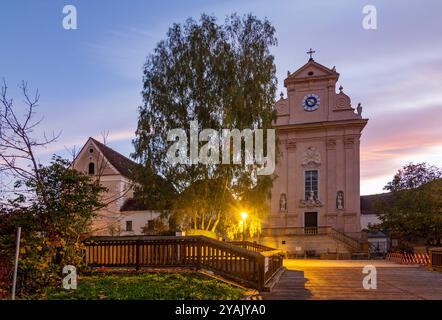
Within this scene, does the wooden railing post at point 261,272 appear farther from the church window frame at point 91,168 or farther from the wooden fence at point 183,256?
the church window frame at point 91,168

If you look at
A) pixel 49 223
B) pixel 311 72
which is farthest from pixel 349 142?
pixel 49 223

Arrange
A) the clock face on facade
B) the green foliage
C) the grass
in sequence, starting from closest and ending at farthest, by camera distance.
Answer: the grass → the green foliage → the clock face on facade

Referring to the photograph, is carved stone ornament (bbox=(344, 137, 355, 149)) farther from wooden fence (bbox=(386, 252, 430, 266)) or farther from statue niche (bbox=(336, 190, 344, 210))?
wooden fence (bbox=(386, 252, 430, 266))

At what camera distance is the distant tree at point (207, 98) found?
21672 millimetres

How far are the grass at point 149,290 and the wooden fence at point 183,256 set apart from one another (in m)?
0.71

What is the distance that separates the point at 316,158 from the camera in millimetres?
47531

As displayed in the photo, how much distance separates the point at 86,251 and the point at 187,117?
9.72m

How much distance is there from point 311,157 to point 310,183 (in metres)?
2.76

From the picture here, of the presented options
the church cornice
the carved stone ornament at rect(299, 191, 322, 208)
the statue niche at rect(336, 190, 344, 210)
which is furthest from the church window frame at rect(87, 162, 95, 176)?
the statue niche at rect(336, 190, 344, 210)

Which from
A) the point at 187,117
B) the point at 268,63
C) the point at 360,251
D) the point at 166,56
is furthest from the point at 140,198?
the point at 360,251

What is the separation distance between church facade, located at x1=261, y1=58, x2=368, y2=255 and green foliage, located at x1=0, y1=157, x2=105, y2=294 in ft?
109

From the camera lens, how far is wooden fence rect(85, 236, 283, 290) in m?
12.4

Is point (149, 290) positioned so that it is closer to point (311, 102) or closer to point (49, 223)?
point (49, 223)

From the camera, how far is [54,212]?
37.4ft
